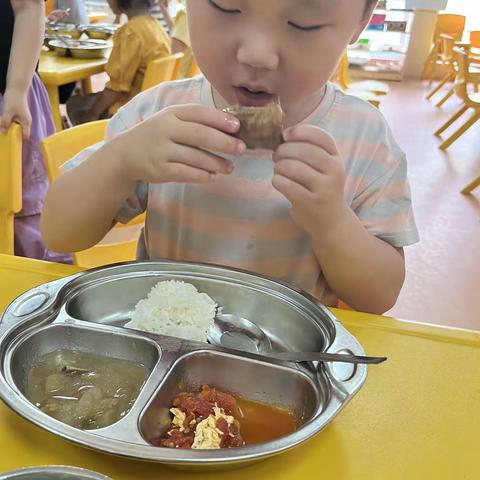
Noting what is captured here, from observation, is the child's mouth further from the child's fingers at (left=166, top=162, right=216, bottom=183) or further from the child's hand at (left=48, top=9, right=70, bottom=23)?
the child's hand at (left=48, top=9, right=70, bottom=23)

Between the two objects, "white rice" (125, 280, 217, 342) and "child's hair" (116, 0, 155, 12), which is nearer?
"white rice" (125, 280, 217, 342)

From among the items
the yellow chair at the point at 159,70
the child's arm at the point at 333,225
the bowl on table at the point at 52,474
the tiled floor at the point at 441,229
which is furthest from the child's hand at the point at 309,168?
the yellow chair at the point at 159,70

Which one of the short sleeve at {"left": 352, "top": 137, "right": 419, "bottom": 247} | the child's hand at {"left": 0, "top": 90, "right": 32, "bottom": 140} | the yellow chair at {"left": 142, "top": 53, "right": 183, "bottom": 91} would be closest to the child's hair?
the yellow chair at {"left": 142, "top": 53, "right": 183, "bottom": 91}

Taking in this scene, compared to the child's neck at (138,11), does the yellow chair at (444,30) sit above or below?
below

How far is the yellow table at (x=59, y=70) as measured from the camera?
2.94 m

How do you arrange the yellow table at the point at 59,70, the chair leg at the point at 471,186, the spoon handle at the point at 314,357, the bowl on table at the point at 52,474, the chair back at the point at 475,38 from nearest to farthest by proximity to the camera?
the bowl on table at the point at 52,474 < the spoon handle at the point at 314,357 < the yellow table at the point at 59,70 < the chair leg at the point at 471,186 < the chair back at the point at 475,38

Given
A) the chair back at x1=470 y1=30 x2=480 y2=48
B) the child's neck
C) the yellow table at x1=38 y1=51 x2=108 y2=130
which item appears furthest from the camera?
the chair back at x1=470 y1=30 x2=480 y2=48

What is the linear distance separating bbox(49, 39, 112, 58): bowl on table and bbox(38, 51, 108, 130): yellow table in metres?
0.03

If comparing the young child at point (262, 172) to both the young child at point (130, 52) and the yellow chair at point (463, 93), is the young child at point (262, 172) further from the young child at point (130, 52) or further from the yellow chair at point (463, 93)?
the yellow chair at point (463, 93)

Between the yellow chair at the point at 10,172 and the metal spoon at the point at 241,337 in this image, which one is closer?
the metal spoon at the point at 241,337

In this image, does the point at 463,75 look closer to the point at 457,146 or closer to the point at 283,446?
the point at 457,146

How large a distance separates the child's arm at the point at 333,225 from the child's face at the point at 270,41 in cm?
9

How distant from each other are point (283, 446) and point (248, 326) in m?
0.33

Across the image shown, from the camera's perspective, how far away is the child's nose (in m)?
0.78
